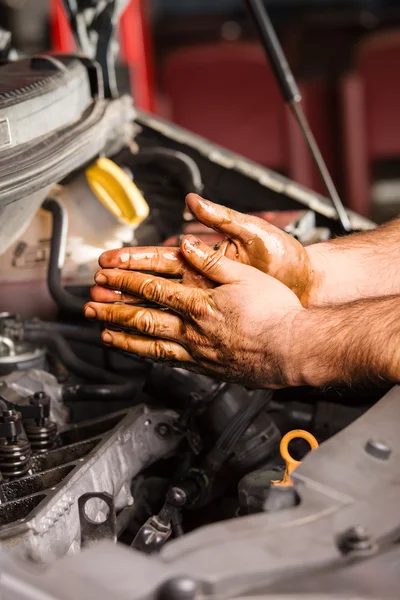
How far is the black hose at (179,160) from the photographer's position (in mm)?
1716

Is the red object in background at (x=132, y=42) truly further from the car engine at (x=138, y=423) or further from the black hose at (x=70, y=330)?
the black hose at (x=70, y=330)

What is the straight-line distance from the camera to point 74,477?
1.04 meters

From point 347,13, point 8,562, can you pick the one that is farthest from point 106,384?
point 347,13

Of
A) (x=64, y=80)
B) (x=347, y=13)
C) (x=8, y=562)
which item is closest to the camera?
(x=8, y=562)

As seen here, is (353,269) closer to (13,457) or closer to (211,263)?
(211,263)

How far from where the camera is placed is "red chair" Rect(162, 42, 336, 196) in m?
4.89

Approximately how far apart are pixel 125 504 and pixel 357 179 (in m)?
3.98

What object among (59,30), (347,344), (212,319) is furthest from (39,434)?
(59,30)

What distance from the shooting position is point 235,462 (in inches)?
50.8

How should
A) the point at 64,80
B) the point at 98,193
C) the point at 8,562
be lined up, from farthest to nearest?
the point at 98,193
the point at 64,80
the point at 8,562

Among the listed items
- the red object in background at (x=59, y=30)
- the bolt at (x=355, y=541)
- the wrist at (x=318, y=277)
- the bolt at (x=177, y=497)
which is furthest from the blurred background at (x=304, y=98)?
the bolt at (x=355, y=541)

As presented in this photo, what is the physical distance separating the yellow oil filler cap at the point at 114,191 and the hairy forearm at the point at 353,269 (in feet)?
1.28

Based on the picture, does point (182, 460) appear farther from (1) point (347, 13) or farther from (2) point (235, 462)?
(1) point (347, 13)

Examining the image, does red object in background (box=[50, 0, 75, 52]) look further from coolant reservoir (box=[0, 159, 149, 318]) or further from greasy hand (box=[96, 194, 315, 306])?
greasy hand (box=[96, 194, 315, 306])
